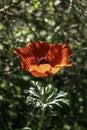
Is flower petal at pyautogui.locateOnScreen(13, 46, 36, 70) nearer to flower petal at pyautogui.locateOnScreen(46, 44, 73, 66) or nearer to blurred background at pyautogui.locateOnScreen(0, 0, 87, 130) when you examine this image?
flower petal at pyautogui.locateOnScreen(46, 44, 73, 66)

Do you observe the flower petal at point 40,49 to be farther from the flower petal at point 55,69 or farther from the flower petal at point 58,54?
the flower petal at point 55,69

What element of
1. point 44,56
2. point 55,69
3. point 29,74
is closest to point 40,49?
point 44,56

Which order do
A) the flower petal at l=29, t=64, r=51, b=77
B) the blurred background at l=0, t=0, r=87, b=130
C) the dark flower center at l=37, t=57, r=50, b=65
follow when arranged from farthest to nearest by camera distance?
the blurred background at l=0, t=0, r=87, b=130 → the dark flower center at l=37, t=57, r=50, b=65 → the flower petal at l=29, t=64, r=51, b=77

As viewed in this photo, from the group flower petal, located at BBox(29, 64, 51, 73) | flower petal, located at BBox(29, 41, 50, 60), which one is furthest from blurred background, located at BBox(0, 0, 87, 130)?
flower petal, located at BBox(29, 64, 51, 73)

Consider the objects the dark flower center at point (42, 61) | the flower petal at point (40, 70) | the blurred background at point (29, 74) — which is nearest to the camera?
the flower petal at point (40, 70)

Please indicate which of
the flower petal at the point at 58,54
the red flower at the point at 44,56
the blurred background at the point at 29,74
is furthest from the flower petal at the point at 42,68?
the blurred background at the point at 29,74

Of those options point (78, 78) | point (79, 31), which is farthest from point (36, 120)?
point (79, 31)

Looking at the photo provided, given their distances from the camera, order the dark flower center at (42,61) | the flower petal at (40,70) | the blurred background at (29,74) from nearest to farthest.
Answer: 1. the flower petal at (40,70)
2. the dark flower center at (42,61)
3. the blurred background at (29,74)
